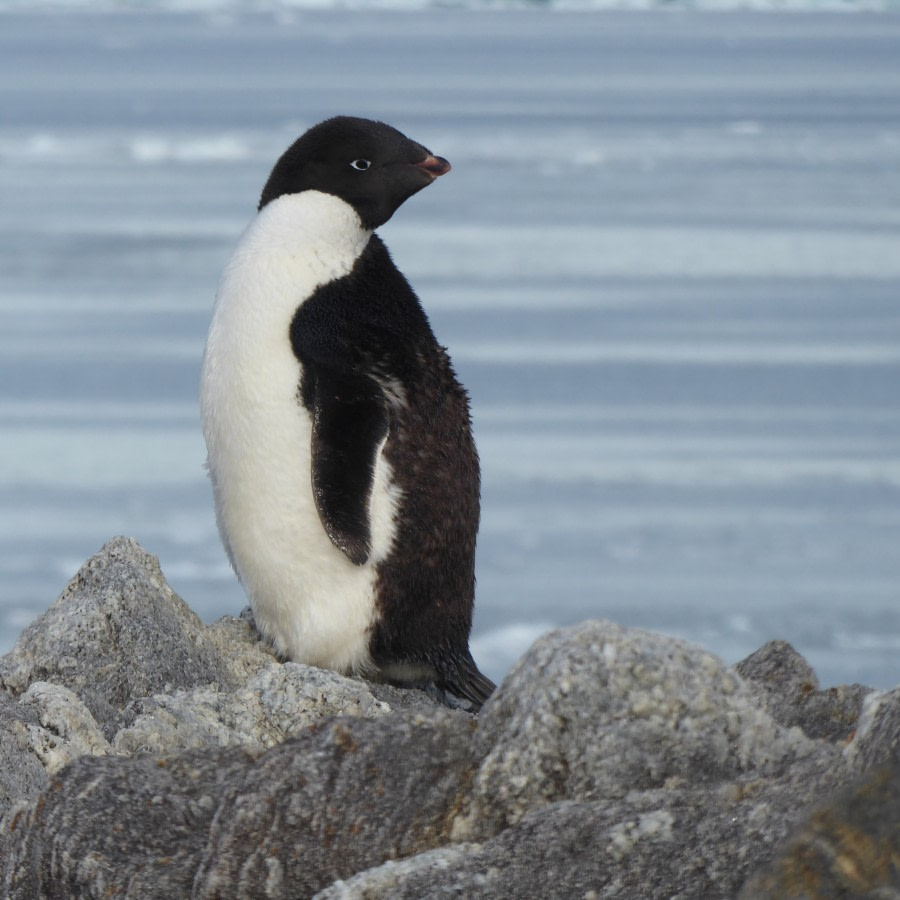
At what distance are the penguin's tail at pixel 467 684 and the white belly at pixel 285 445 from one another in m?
0.16

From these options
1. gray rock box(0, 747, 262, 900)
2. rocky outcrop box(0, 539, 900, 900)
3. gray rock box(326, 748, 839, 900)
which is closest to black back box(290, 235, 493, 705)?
rocky outcrop box(0, 539, 900, 900)

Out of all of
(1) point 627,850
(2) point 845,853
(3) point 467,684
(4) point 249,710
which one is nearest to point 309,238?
(3) point 467,684

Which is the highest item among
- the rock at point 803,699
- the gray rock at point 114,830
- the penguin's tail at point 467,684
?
the gray rock at point 114,830

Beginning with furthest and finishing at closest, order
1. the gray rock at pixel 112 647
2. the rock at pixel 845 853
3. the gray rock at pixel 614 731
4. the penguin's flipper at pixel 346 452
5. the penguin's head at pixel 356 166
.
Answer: the penguin's head at pixel 356 166 < the penguin's flipper at pixel 346 452 < the gray rock at pixel 112 647 < the gray rock at pixel 614 731 < the rock at pixel 845 853

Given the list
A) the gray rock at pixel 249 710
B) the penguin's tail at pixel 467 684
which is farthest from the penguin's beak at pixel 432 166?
the gray rock at pixel 249 710

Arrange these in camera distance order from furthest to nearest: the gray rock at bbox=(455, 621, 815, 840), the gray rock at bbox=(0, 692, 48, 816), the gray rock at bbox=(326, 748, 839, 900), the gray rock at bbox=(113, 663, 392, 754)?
the gray rock at bbox=(113, 663, 392, 754)
the gray rock at bbox=(0, 692, 48, 816)
the gray rock at bbox=(455, 621, 815, 840)
the gray rock at bbox=(326, 748, 839, 900)

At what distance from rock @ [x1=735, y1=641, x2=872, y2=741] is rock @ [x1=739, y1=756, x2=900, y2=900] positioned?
962 millimetres

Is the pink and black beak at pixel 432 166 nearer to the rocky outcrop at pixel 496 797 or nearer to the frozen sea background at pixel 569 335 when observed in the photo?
the rocky outcrop at pixel 496 797

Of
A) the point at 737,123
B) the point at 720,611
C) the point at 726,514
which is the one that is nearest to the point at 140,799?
the point at 720,611

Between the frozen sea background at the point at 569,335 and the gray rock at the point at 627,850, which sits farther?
the frozen sea background at the point at 569,335

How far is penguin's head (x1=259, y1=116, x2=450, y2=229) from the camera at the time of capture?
3527 mm

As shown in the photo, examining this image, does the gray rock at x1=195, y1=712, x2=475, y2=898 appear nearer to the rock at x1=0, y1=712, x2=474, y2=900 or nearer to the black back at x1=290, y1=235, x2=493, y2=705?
the rock at x1=0, y1=712, x2=474, y2=900

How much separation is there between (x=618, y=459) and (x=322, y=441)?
17.2 ft

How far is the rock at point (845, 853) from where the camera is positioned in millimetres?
1338
